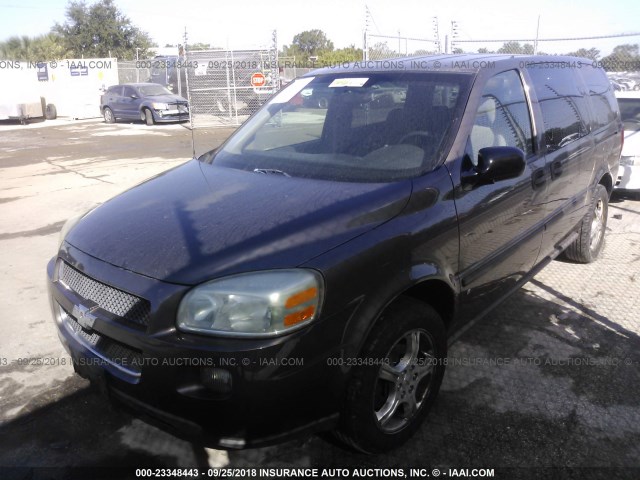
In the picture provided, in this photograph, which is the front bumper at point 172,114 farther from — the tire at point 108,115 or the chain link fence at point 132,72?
the chain link fence at point 132,72

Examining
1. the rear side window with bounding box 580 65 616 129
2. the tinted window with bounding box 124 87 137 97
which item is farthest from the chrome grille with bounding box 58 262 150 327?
the tinted window with bounding box 124 87 137 97

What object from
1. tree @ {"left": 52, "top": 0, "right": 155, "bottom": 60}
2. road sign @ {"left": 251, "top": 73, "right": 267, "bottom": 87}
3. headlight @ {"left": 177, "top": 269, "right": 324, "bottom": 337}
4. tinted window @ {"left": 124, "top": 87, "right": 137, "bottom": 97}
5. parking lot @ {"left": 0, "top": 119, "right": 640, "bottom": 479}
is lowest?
parking lot @ {"left": 0, "top": 119, "right": 640, "bottom": 479}

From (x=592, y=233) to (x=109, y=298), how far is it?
4.44 meters

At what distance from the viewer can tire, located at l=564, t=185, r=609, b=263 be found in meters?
4.79

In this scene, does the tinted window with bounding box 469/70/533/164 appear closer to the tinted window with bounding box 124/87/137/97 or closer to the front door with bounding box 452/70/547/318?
the front door with bounding box 452/70/547/318

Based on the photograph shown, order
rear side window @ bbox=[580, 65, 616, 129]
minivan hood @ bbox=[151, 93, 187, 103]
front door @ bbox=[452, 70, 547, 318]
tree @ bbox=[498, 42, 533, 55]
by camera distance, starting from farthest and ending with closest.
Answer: minivan hood @ bbox=[151, 93, 187, 103] → tree @ bbox=[498, 42, 533, 55] → rear side window @ bbox=[580, 65, 616, 129] → front door @ bbox=[452, 70, 547, 318]

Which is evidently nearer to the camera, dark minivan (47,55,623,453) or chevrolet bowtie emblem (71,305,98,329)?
dark minivan (47,55,623,453)

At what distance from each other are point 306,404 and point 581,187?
129 inches

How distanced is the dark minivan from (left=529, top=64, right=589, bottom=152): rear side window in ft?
0.11

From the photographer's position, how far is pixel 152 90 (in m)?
20.8

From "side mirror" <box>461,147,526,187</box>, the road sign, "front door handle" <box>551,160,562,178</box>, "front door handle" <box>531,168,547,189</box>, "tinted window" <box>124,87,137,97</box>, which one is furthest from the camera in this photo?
"tinted window" <box>124,87,137,97</box>

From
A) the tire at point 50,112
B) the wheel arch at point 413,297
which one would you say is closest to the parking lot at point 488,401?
the wheel arch at point 413,297

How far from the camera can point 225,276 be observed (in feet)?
6.74

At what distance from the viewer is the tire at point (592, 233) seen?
4.79 meters
